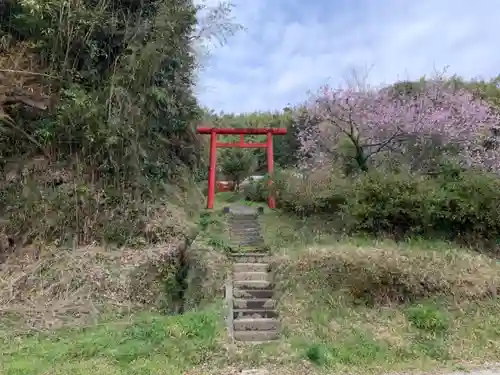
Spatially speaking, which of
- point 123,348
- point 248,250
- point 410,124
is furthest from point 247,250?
point 410,124

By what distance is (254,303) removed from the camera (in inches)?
262

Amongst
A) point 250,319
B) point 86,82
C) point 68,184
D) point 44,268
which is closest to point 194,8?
point 86,82

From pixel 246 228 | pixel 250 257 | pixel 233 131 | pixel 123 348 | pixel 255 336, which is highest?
pixel 233 131

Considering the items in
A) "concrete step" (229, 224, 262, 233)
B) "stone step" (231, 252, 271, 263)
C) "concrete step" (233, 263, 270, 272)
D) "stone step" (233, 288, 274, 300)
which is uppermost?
"concrete step" (229, 224, 262, 233)

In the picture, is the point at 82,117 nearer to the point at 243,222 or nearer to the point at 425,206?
the point at 243,222

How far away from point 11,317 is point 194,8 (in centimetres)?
714

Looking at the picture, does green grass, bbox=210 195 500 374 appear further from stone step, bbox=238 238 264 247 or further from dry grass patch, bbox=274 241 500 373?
stone step, bbox=238 238 264 247

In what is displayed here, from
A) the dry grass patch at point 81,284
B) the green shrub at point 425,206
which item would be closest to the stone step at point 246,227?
the green shrub at point 425,206

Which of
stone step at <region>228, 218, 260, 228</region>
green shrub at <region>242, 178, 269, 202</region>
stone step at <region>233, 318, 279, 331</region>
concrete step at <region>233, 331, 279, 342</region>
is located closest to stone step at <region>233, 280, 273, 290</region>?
stone step at <region>233, 318, 279, 331</region>

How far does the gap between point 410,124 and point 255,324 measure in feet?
24.8

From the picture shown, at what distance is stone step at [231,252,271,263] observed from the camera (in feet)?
25.4

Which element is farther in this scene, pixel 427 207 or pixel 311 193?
pixel 311 193

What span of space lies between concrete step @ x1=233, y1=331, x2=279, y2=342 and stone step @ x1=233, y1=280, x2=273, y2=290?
108 cm

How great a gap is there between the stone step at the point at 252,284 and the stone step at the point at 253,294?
0.33 ft
